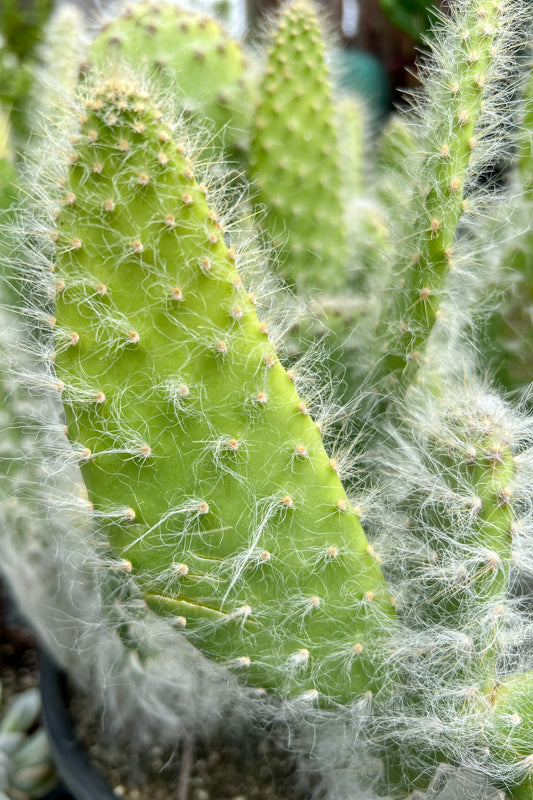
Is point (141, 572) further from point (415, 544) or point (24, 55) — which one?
point (24, 55)

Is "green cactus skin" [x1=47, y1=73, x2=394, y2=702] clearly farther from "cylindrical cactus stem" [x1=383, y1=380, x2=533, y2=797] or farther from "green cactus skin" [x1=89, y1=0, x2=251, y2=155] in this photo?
"green cactus skin" [x1=89, y1=0, x2=251, y2=155]

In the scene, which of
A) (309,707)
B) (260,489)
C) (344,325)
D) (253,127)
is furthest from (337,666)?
(253,127)

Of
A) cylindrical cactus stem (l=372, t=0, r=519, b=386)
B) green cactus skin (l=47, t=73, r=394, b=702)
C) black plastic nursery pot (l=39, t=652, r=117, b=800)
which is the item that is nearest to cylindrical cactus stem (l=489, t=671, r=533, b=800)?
green cactus skin (l=47, t=73, r=394, b=702)

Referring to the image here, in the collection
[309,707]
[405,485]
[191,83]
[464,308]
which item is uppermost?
[191,83]

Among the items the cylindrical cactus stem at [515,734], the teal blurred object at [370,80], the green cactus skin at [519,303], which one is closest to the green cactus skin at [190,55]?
the green cactus skin at [519,303]

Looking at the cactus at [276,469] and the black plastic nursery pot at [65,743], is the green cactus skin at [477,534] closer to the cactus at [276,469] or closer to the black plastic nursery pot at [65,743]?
the cactus at [276,469]

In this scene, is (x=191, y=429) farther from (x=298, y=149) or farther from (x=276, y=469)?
(x=298, y=149)
